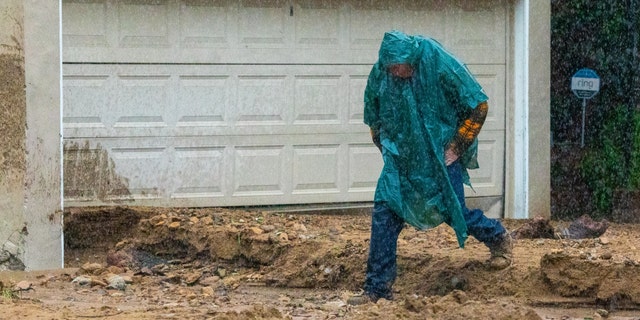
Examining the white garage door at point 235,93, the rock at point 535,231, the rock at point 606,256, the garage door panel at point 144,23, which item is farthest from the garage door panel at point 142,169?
the rock at point 606,256

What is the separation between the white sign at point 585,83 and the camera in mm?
13000

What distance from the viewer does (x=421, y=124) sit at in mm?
6973

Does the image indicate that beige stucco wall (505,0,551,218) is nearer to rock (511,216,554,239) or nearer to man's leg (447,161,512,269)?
rock (511,216,554,239)

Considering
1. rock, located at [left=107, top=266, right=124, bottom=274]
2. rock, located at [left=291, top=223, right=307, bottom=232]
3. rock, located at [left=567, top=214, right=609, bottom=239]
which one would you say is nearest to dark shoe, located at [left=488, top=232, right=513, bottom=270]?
rock, located at [left=567, top=214, right=609, bottom=239]

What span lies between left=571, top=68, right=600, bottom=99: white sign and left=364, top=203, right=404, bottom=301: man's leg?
671cm

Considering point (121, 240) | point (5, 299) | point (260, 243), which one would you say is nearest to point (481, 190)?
point (260, 243)

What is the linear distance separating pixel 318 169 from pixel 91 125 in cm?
225

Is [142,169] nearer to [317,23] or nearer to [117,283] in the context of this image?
[117,283]

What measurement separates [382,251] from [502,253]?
994 millimetres

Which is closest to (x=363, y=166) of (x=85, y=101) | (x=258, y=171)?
(x=258, y=171)

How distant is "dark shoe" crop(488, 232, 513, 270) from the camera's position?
24.1ft

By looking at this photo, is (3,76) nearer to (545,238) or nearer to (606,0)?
(545,238)

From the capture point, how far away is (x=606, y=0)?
1346cm

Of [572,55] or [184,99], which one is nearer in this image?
[184,99]
